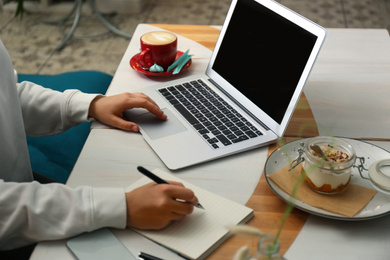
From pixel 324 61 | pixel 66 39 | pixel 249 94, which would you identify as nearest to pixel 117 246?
pixel 249 94

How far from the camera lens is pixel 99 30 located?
3197mm

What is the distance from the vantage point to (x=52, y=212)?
2.40 ft

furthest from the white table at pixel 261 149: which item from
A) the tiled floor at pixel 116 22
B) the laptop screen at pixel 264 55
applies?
the tiled floor at pixel 116 22

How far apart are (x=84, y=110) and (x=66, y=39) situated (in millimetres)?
2183

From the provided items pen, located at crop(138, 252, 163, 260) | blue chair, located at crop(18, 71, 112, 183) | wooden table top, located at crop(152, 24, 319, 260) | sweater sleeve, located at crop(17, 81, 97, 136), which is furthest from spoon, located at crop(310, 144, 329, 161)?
blue chair, located at crop(18, 71, 112, 183)

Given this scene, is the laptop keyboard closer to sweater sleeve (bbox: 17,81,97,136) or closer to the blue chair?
sweater sleeve (bbox: 17,81,97,136)

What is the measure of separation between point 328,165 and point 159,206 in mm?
288

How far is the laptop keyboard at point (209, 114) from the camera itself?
0.94 m

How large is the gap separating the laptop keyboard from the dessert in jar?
171 millimetres

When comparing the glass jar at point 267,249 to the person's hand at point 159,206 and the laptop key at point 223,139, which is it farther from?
the laptop key at point 223,139

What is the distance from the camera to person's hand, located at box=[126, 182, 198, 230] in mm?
719

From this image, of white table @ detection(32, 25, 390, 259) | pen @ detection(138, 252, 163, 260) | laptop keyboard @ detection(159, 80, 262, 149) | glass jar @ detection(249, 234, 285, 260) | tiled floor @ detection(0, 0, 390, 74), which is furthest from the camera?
tiled floor @ detection(0, 0, 390, 74)

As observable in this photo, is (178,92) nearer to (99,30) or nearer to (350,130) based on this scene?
(350,130)

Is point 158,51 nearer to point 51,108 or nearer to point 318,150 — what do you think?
point 51,108
